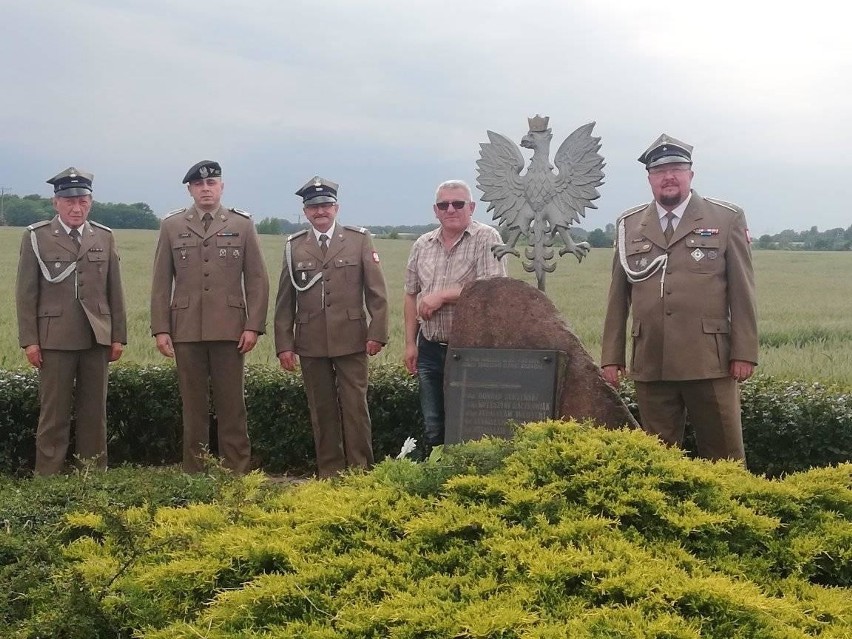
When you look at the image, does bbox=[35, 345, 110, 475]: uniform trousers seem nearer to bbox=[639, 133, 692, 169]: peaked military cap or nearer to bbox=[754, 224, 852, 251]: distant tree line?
bbox=[639, 133, 692, 169]: peaked military cap

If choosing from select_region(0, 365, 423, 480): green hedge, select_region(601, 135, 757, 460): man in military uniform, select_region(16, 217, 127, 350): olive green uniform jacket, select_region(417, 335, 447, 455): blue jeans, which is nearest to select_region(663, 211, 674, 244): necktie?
select_region(601, 135, 757, 460): man in military uniform

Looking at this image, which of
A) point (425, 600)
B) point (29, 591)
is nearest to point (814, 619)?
point (425, 600)

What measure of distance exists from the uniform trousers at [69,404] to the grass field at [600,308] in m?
1.85

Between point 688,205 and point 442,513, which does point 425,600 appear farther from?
point 688,205

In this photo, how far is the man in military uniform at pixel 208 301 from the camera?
5.78 metres

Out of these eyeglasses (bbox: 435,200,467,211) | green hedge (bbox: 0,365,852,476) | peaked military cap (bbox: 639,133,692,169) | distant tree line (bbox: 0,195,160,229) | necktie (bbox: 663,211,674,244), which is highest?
distant tree line (bbox: 0,195,160,229)

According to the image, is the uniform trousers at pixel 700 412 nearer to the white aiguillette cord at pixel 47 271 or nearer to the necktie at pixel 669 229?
the necktie at pixel 669 229

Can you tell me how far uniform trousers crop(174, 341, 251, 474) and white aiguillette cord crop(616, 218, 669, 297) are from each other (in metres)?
2.50

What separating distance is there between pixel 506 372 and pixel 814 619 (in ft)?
9.39

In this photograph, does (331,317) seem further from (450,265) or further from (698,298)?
(698,298)

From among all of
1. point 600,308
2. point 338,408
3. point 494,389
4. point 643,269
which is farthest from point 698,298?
point 600,308

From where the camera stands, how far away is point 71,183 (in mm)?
5918

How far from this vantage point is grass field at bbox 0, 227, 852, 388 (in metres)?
8.95

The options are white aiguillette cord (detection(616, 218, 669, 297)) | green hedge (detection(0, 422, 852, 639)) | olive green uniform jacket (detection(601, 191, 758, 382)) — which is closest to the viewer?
green hedge (detection(0, 422, 852, 639))
